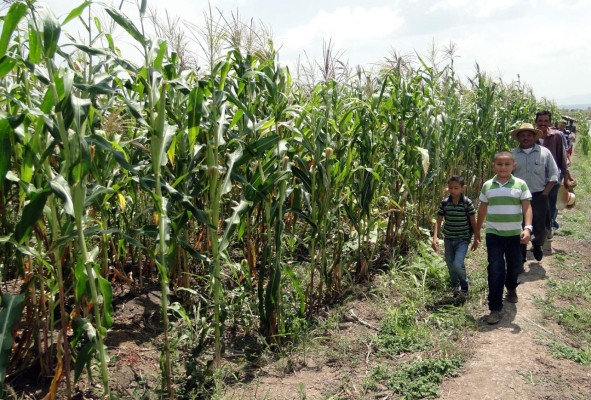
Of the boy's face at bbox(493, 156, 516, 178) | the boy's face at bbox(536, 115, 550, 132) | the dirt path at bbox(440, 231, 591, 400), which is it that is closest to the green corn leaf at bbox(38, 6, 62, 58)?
the dirt path at bbox(440, 231, 591, 400)

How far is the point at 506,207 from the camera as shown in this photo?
4645 millimetres

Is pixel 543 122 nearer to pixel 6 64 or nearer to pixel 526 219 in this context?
pixel 526 219

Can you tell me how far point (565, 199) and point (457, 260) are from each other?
334cm

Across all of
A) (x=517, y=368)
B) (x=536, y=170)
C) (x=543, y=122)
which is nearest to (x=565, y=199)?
(x=543, y=122)

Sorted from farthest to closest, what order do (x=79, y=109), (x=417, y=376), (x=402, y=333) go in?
(x=402, y=333) < (x=417, y=376) < (x=79, y=109)

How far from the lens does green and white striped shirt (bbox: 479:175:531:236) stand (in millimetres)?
4648

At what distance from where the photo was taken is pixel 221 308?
338 centimetres

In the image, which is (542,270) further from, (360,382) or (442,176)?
(360,382)

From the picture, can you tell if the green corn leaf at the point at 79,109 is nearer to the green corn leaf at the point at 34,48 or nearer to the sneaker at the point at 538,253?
the green corn leaf at the point at 34,48

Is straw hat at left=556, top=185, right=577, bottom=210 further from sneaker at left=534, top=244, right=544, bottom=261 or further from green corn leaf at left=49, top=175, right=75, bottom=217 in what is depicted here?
green corn leaf at left=49, top=175, right=75, bottom=217

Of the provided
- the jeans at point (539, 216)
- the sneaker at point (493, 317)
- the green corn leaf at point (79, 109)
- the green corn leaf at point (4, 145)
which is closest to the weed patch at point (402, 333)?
the sneaker at point (493, 317)

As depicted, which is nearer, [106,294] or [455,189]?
[106,294]

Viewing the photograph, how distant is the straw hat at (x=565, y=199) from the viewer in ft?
23.8

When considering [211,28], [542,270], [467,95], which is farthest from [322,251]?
[467,95]
